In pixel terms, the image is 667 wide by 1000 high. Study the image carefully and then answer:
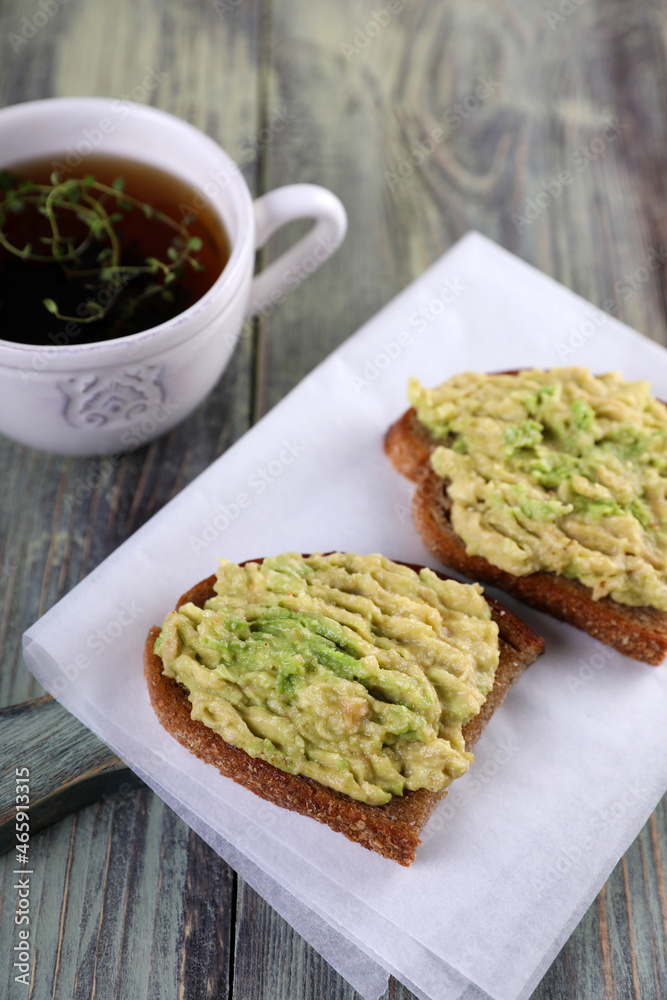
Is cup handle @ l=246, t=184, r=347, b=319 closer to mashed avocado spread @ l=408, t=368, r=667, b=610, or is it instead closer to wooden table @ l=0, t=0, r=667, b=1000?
wooden table @ l=0, t=0, r=667, b=1000

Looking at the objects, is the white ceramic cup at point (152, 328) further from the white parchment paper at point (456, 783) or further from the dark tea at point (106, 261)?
the white parchment paper at point (456, 783)

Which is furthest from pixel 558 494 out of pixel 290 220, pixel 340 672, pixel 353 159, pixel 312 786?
pixel 353 159

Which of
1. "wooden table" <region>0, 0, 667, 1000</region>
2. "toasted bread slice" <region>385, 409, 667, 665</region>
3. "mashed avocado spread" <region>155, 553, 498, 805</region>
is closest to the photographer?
"mashed avocado spread" <region>155, 553, 498, 805</region>

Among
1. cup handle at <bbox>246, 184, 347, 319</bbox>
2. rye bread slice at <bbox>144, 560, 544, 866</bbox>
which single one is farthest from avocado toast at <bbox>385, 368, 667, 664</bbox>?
cup handle at <bbox>246, 184, 347, 319</bbox>

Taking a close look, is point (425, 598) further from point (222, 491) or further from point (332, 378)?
point (332, 378)

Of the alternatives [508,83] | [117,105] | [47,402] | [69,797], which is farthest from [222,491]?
[508,83]

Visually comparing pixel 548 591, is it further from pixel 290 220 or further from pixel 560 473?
pixel 290 220

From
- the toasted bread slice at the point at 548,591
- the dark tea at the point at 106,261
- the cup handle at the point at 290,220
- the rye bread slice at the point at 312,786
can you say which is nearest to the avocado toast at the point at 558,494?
the toasted bread slice at the point at 548,591
